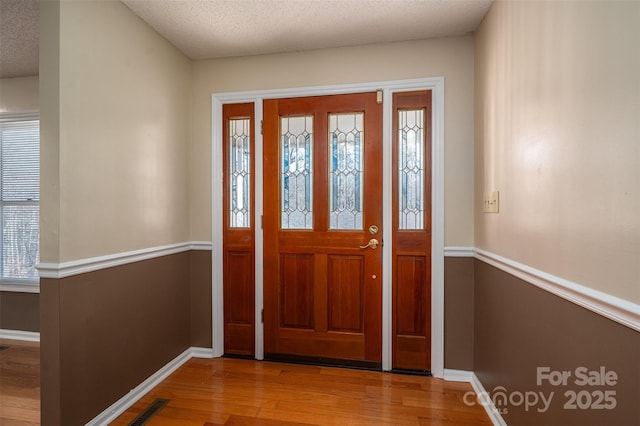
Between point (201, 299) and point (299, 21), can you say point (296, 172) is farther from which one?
point (201, 299)

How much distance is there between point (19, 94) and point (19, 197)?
3.34 ft

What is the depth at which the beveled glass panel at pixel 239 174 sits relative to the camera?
9.09 feet

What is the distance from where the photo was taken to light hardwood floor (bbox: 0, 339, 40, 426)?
6.34 feet

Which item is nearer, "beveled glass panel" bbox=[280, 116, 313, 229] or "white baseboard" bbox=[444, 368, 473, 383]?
"white baseboard" bbox=[444, 368, 473, 383]

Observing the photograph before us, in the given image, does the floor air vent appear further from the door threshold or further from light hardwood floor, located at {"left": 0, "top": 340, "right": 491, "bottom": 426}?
the door threshold

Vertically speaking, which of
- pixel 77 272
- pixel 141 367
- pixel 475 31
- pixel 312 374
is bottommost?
pixel 312 374

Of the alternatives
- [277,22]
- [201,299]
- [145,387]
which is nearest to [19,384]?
[145,387]

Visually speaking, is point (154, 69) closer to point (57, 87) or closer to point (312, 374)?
point (57, 87)

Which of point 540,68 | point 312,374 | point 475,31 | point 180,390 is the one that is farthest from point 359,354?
point 475,31

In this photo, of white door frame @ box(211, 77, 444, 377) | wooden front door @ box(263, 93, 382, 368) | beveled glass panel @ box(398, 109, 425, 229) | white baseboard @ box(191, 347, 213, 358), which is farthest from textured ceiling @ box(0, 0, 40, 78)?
white baseboard @ box(191, 347, 213, 358)

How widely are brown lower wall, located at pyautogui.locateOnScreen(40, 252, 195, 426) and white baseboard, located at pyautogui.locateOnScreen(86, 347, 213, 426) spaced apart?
37 mm

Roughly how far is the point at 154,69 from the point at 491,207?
8.30 feet

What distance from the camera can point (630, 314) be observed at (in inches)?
34.0

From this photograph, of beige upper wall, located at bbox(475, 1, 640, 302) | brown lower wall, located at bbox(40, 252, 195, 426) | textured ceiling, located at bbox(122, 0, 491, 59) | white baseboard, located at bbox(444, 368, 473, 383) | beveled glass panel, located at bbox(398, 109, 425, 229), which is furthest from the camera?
beveled glass panel, located at bbox(398, 109, 425, 229)
